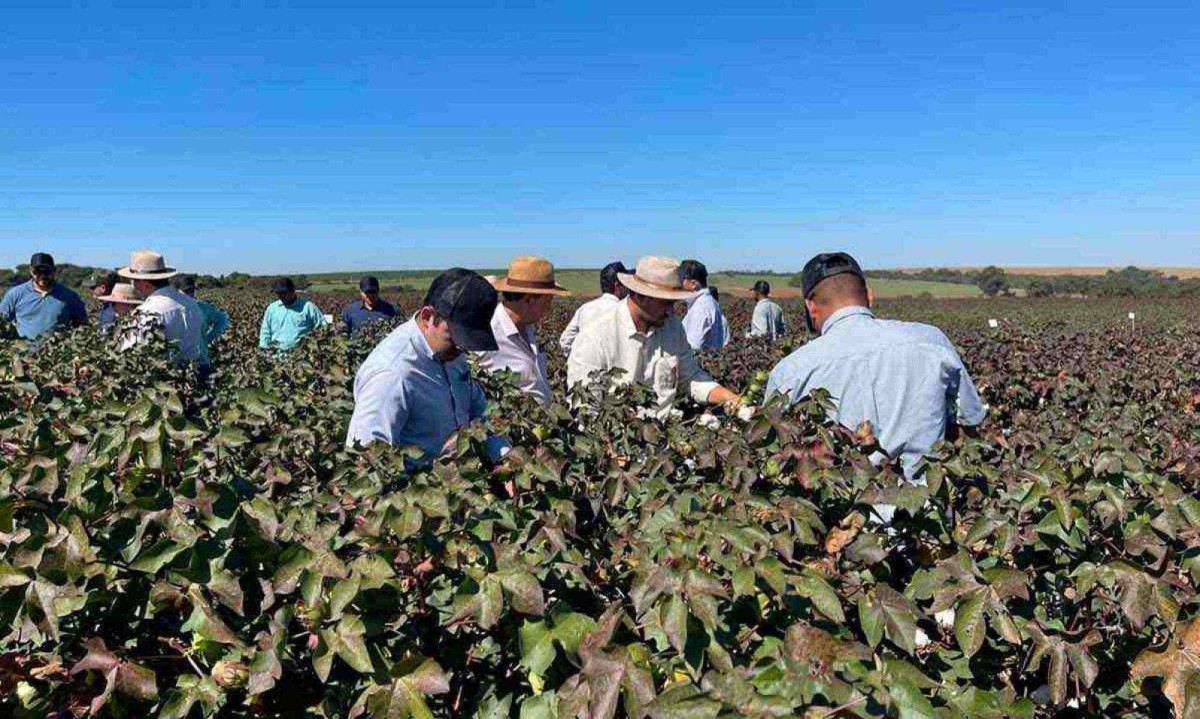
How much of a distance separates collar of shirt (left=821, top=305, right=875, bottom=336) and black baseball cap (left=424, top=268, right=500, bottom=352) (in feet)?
4.00

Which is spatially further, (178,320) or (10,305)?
(10,305)

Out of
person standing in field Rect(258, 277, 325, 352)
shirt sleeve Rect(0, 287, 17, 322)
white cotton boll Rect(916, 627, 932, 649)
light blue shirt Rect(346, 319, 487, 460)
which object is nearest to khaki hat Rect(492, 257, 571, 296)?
light blue shirt Rect(346, 319, 487, 460)

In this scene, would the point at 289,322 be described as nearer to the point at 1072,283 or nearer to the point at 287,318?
the point at 287,318

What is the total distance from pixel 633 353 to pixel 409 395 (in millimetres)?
1644

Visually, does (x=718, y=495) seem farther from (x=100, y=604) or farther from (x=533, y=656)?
(x=100, y=604)

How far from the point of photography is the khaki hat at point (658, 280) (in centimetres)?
426

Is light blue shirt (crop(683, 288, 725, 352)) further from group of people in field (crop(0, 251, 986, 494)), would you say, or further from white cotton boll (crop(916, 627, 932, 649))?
white cotton boll (crop(916, 627, 932, 649))

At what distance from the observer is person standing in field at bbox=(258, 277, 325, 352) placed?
27.5ft

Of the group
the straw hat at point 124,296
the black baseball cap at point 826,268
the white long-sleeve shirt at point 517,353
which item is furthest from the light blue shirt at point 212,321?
the black baseball cap at point 826,268

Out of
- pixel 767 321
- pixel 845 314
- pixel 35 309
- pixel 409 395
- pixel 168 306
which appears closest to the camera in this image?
pixel 409 395

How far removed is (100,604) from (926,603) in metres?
1.64

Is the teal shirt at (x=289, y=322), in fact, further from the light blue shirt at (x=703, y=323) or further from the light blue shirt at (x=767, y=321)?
the light blue shirt at (x=767, y=321)

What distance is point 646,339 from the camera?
4.45 m

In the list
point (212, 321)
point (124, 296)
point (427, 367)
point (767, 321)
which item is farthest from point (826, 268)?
point (767, 321)
